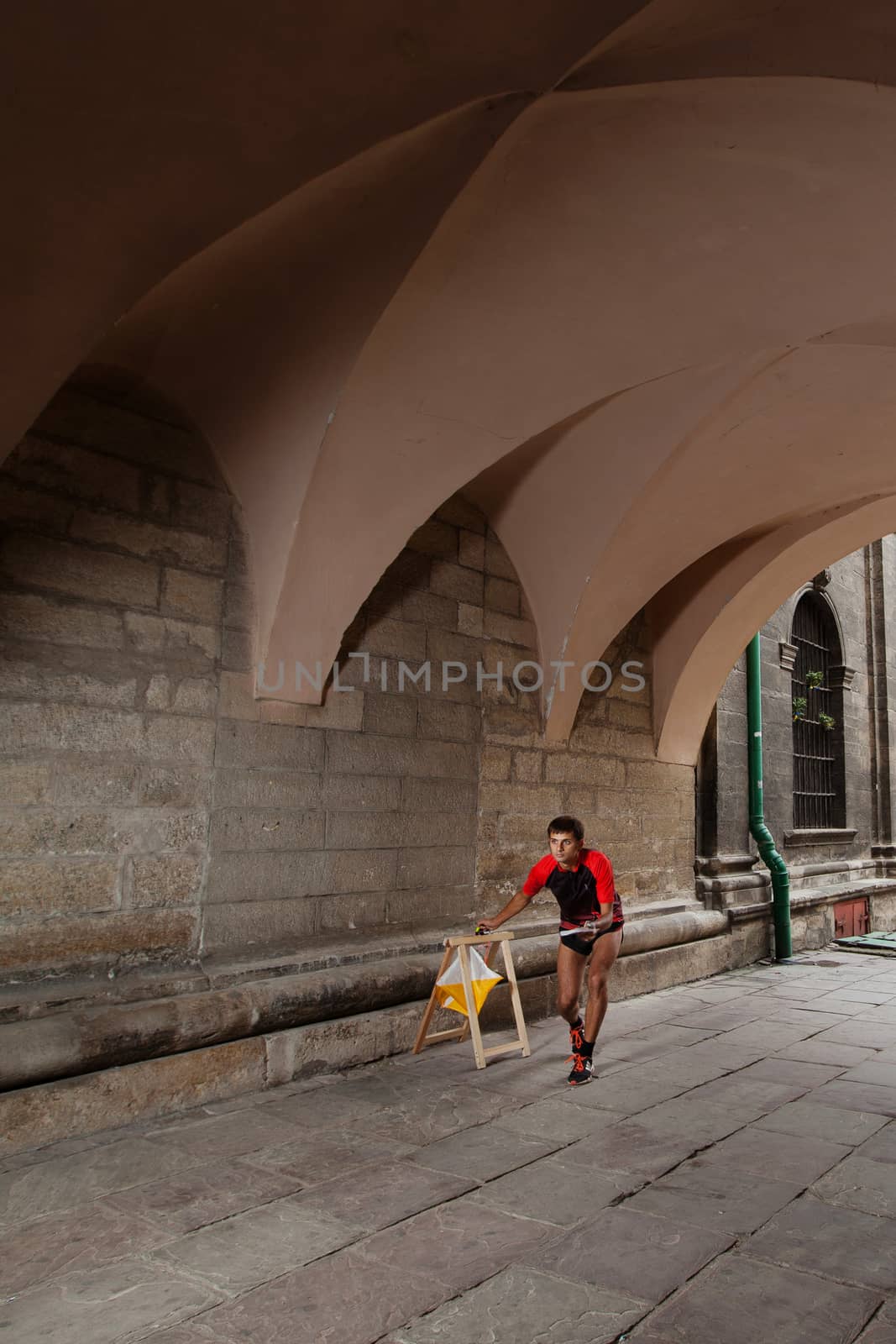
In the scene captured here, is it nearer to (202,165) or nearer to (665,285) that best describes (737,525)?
(665,285)

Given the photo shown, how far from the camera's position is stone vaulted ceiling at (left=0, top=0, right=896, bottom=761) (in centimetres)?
226

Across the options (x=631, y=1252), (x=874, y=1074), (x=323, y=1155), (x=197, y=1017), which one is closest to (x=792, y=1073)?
(x=874, y=1074)

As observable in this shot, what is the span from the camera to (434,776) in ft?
15.9

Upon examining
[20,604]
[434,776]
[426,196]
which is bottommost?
[434,776]

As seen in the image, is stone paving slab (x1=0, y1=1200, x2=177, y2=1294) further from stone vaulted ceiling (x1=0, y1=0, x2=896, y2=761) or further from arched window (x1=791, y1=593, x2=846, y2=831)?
arched window (x1=791, y1=593, x2=846, y2=831)

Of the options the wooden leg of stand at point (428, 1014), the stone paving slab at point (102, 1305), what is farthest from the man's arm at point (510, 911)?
the stone paving slab at point (102, 1305)

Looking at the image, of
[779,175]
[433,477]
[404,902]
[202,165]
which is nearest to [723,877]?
[404,902]

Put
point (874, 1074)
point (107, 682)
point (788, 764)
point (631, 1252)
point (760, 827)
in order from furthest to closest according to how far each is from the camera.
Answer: point (788, 764), point (760, 827), point (874, 1074), point (107, 682), point (631, 1252)

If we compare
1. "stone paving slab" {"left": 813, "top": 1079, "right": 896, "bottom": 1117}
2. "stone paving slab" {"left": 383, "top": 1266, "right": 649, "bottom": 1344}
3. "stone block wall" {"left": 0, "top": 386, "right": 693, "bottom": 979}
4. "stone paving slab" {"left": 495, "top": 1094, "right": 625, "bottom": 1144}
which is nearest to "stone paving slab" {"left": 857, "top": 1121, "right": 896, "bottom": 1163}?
"stone paving slab" {"left": 813, "top": 1079, "right": 896, "bottom": 1117}

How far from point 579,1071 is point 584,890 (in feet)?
2.41

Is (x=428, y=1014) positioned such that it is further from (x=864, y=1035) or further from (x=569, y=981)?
(x=864, y=1035)

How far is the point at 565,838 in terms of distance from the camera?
13.2 ft

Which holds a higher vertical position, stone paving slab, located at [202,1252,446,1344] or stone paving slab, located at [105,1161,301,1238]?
stone paving slab, located at [202,1252,446,1344]

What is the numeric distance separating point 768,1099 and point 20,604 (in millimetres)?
3452
